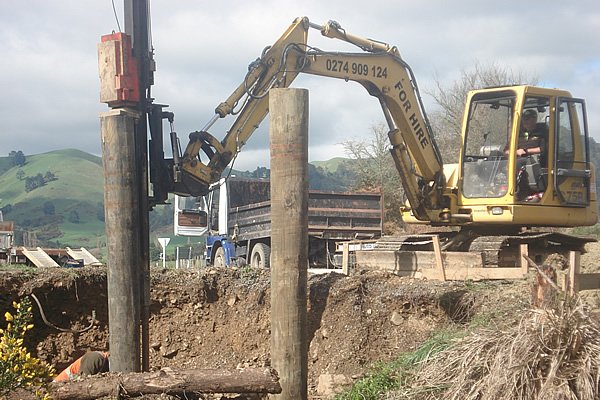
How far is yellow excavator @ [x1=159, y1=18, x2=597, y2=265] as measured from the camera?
10.3 metres

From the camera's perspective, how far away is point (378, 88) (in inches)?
457

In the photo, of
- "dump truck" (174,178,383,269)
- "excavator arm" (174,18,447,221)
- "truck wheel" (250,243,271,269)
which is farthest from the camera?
"truck wheel" (250,243,271,269)

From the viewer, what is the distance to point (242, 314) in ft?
34.9

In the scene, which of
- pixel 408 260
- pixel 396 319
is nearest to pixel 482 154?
pixel 408 260

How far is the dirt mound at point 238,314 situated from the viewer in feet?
30.8

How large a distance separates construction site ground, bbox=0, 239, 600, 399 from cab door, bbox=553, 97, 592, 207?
2.12 metres

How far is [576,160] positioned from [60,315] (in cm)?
723

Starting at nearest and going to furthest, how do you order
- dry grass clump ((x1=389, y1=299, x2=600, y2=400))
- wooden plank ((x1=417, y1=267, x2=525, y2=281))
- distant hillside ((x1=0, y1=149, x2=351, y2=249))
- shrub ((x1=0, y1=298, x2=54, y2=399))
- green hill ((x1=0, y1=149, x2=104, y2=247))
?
shrub ((x1=0, y1=298, x2=54, y2=399)) < dry grass clump ((x1=389, y1=299, x2=600, y2=400)) < wooden plank ((x1=417, y1=267, x2=525, y2=281)) < distant hillside ((x1=0, y1=149, x2=351, y2=249)) < green hill ((x1=0, y1=149, x2=104, y2=247))

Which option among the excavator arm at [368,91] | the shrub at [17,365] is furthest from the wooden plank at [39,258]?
the shrub at [17,365]

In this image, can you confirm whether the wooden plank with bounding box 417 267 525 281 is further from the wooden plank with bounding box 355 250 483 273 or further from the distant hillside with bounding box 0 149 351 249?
the distant hillside with bounding box 0 149 351 249

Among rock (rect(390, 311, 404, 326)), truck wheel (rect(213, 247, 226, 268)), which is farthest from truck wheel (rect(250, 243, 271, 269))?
rock (rect(390, 311, 404, 326))

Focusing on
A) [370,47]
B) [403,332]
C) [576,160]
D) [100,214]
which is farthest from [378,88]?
[100,214]

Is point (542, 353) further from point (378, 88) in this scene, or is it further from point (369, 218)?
point (369, 218)

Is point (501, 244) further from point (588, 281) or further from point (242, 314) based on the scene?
point (242, 314)
